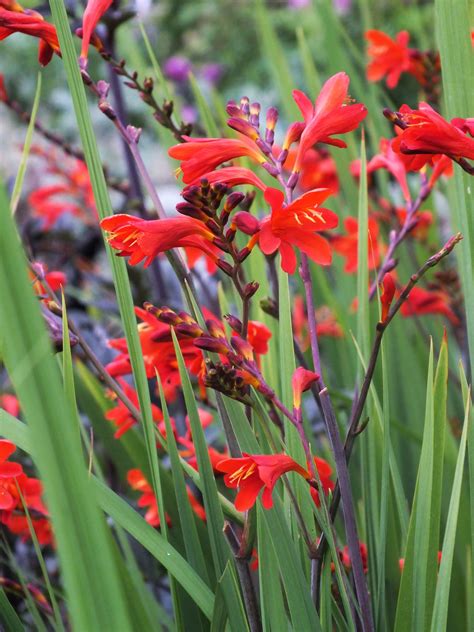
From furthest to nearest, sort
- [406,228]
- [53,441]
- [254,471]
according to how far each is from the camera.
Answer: [406,228] < [254,471] < [53,441]

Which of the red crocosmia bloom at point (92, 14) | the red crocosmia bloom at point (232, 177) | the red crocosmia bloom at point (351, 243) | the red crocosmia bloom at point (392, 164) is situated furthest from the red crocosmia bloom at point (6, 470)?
the red crocosmia bloom at point (351, 243)

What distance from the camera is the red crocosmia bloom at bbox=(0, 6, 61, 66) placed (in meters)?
0.67

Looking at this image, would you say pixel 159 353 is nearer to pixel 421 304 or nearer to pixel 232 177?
pixel 232 177

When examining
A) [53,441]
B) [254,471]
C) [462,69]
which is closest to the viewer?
[53,441]

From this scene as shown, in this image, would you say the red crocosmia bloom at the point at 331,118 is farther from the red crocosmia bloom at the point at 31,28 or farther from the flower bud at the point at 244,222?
the red crocosmia bloom at the point at 31,28

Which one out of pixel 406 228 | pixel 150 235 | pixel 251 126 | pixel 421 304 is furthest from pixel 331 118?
pixel 421 304

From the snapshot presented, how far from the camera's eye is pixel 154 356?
0.75 meters

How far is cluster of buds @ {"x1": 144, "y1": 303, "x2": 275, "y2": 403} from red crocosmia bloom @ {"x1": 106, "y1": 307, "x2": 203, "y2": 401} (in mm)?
90

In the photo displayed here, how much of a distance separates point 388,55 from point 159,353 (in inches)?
27.5

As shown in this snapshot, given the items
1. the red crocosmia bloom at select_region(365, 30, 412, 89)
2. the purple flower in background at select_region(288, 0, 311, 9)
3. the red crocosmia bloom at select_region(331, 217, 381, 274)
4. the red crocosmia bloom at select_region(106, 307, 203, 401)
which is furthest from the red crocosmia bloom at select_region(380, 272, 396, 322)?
the purple flower in background at select_region(288, 0, 311, 9)

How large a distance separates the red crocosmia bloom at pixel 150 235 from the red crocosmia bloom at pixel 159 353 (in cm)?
10

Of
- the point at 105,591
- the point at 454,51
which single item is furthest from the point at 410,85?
the point at 105,591

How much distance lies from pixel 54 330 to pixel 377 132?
943 millimetres

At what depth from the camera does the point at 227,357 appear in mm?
578
